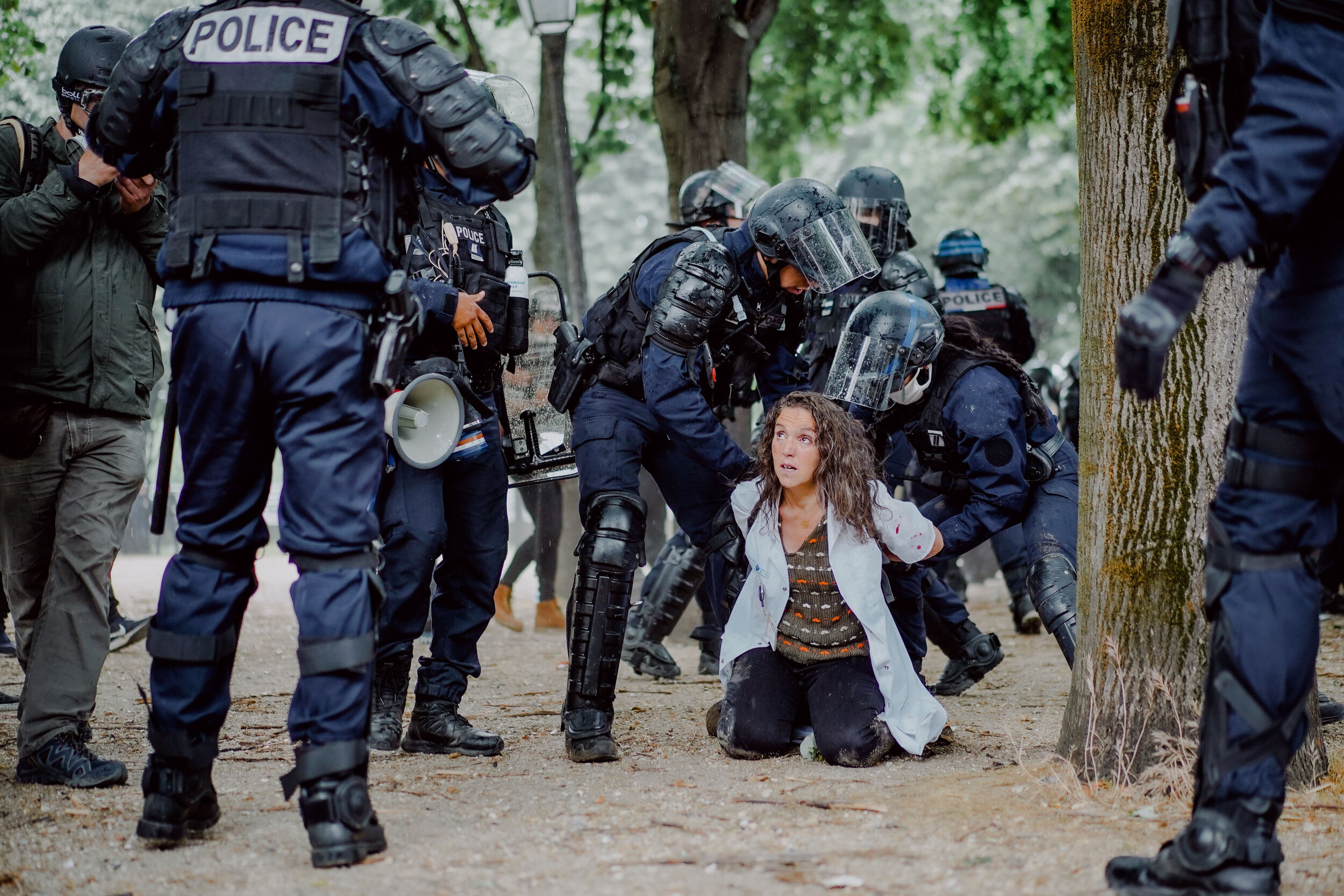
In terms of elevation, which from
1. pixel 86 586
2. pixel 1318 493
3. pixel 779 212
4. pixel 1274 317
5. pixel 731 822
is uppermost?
pixel 779 212

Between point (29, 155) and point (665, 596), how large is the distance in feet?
11.6

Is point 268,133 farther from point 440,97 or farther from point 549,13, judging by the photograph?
point 549,13

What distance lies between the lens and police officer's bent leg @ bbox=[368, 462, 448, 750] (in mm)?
4184

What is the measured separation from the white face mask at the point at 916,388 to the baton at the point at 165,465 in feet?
8.19

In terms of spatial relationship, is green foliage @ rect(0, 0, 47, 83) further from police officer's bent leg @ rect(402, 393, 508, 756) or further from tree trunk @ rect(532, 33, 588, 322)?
police officer's bent leg @ rect(402, 393, 508, 756)

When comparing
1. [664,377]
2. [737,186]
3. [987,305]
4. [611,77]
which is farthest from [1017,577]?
[611,77]

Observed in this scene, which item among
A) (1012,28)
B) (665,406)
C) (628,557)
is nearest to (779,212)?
(665,406)

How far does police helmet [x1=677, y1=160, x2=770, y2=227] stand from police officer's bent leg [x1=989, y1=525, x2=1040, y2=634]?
7.05 feet

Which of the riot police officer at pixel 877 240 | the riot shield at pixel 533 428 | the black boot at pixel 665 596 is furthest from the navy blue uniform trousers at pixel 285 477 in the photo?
the riot police officer at pixel 877 240

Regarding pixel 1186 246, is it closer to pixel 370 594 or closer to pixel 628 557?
pixel 370 594

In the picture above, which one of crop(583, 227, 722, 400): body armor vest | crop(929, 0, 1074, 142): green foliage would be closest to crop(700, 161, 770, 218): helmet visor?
crop(583, 227, 722, 400): body armor vest

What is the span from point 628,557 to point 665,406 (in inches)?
19.5

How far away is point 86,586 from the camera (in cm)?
390

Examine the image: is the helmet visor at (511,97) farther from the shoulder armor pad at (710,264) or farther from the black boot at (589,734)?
the black boot at (589,734)
